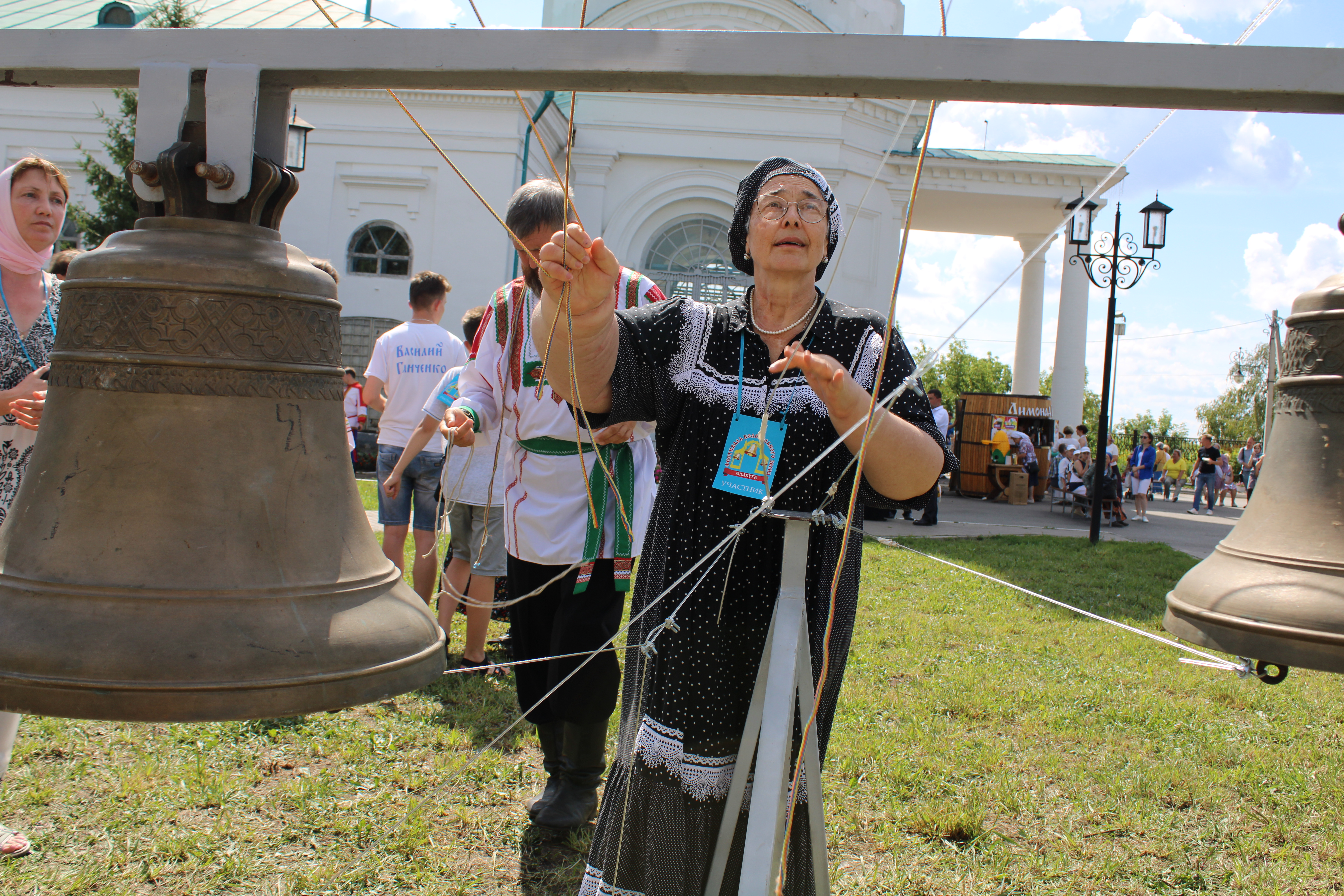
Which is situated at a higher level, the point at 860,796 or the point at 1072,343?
the point at 1072,343

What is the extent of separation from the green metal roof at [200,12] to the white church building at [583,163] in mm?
461

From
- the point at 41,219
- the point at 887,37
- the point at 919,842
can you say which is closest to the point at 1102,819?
the point at 919,842

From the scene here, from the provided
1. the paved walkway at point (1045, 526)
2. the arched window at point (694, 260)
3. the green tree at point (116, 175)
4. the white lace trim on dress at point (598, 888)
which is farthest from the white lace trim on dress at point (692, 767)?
the green tree at point (116, 175)

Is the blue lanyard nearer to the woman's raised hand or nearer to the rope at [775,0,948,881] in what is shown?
the woman's raised hand

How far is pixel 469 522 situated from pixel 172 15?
15.3 meters

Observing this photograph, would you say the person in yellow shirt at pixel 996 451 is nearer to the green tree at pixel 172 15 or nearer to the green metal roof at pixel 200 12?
the green metal roof at pixel 200 12

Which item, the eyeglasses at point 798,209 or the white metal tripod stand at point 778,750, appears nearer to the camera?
the white metal tripod stand at point 778,750

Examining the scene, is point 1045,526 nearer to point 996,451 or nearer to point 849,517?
point 996,451

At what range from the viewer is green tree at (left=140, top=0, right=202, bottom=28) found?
1477cm

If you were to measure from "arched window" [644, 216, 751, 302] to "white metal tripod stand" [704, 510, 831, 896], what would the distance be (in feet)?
46.8

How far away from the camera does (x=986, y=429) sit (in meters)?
17.8

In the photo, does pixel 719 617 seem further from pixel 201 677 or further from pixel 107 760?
pixel 107 760

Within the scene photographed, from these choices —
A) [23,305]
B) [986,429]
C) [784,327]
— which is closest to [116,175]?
[23,305]

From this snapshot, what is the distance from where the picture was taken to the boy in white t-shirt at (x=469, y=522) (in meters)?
3.66
